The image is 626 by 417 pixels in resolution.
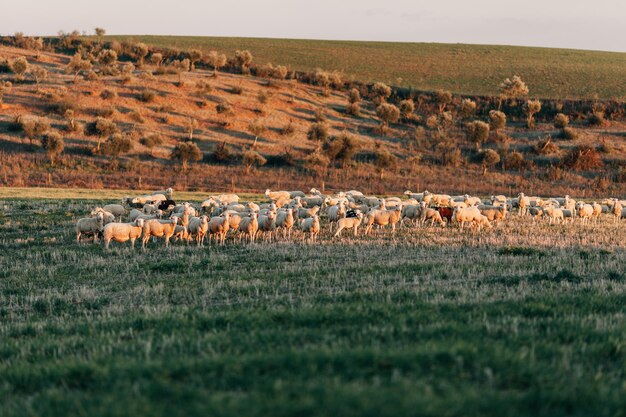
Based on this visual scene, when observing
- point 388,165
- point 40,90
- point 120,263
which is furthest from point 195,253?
point 40,90

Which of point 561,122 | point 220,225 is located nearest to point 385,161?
point 561,122

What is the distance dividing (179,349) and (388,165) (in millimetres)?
51322

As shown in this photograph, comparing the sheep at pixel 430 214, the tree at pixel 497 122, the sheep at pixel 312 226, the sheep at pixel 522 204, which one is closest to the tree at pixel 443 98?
the tree at pixel 497 122

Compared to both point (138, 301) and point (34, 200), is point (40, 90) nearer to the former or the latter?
point (34, 200)

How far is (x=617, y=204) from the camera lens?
28734 millimetres

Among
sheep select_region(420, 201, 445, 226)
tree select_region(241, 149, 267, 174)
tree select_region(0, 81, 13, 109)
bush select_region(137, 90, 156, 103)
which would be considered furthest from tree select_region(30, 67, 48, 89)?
sheep select_region(420, 201, 445, 226)

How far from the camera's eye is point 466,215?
22.5 metres

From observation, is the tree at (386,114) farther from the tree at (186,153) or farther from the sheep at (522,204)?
the sheep at (522,204)

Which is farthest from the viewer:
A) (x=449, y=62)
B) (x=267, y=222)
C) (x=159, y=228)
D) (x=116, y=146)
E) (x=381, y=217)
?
(x=449, y=62)

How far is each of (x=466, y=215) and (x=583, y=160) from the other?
138 ft

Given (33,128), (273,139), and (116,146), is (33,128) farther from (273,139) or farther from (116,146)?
(273,139)

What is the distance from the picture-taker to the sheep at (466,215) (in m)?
22.3

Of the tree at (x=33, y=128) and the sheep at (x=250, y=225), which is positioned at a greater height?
the sheep at (x=250, y=225)

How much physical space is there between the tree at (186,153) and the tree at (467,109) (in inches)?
1445
